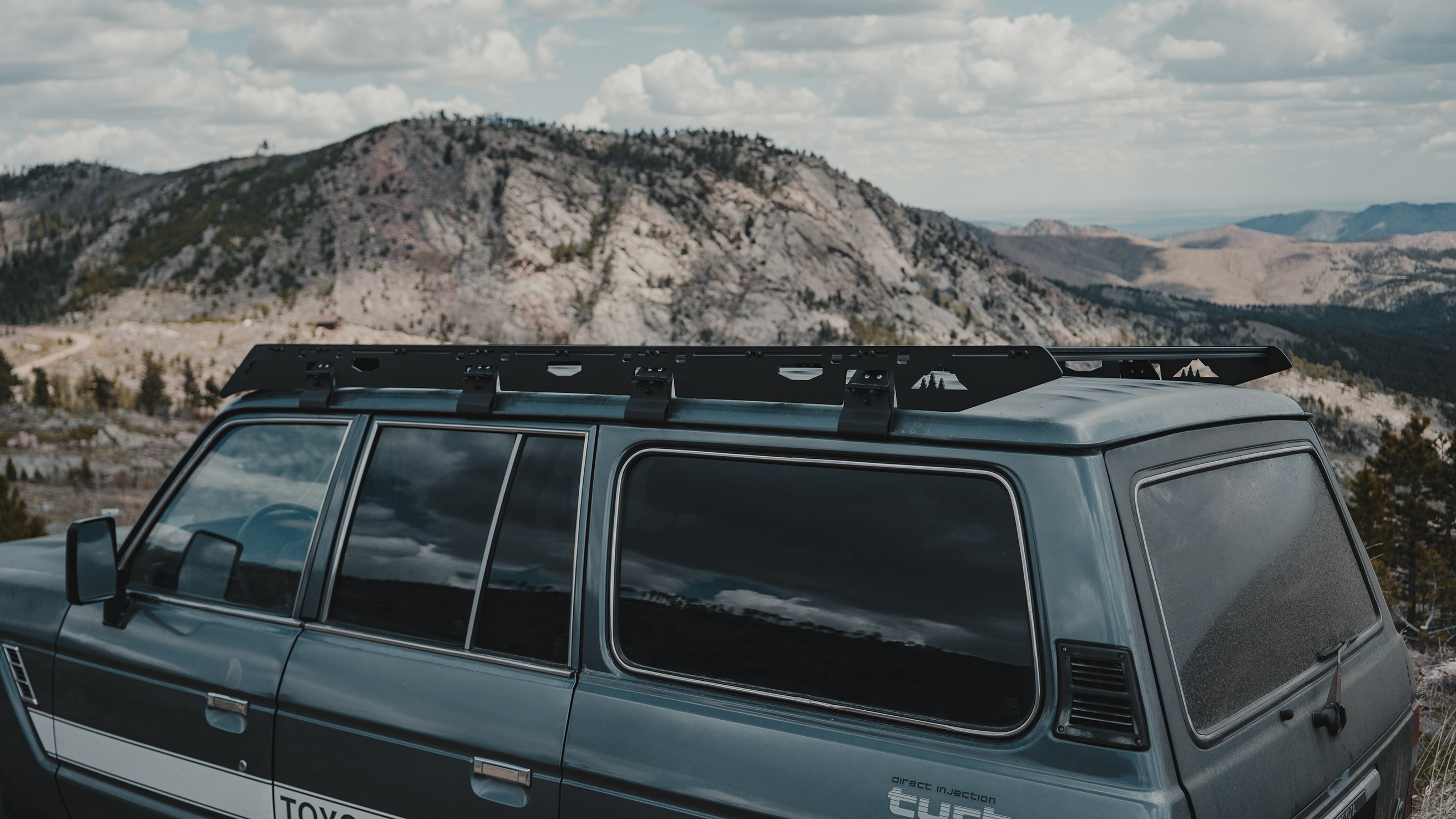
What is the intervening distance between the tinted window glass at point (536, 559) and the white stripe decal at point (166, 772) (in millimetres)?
954

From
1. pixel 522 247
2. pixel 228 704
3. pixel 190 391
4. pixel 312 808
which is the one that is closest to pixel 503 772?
pixel 312 808

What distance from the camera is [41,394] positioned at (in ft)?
165

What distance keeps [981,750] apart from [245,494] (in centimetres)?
266

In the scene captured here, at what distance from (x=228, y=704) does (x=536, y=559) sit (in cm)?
116

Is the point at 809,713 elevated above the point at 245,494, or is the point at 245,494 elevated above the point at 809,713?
the point at 245,494

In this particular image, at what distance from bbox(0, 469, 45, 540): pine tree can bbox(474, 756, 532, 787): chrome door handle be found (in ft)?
61.7

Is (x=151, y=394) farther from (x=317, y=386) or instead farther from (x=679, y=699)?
(x=679, y=699)

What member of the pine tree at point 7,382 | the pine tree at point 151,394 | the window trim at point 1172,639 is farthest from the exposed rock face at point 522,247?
the window trim at point 1172,639

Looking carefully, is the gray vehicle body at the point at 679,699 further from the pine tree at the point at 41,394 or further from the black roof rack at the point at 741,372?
the pine tree at the point at 41,394

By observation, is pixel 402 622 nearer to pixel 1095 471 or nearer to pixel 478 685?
pixel 478 685

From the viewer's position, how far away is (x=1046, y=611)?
1.82 m

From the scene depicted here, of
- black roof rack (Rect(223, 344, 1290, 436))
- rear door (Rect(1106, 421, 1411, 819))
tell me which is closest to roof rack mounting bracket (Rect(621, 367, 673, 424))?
black roof rack (Rect(223, 344, 1290, 436))

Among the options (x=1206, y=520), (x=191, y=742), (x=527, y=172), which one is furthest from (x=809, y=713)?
(x=527, y=172)

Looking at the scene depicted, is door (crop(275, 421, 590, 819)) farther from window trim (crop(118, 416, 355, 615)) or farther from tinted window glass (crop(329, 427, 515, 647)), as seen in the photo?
window trim (crop(118, 416, 355, 615))
